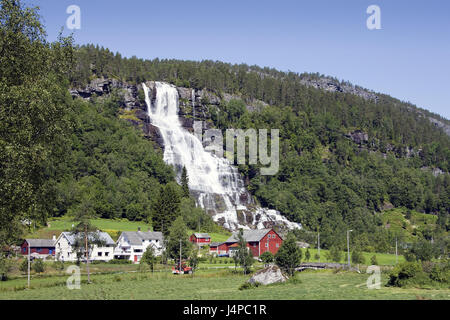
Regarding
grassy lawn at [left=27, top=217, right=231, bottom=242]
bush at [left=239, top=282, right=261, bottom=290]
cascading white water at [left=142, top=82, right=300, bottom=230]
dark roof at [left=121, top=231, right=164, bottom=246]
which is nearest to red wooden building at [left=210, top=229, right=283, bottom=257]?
grassy lawn at [left=27, top=217, right=231, bottom=242]

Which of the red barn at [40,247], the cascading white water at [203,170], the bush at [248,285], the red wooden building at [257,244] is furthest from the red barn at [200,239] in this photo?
the bush at [248,285]

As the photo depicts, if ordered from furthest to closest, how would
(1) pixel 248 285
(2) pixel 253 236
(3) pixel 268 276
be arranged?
(2) pixel 253 236, (3) pixel 268 276, (1) pixel 248 285

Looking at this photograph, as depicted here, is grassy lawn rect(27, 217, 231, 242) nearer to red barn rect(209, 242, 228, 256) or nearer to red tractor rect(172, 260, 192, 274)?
red barn rect(209, 242, 228, 256)

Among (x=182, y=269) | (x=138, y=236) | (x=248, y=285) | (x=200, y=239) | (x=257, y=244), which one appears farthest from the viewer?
(x=200, y=239)

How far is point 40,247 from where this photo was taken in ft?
280

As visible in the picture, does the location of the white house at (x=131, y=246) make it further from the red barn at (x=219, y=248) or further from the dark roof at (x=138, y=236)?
the red barn at (x=219, y=248)

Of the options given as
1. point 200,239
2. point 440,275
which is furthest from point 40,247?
point 440,275

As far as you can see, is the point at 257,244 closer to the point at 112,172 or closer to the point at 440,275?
the point at 112,172

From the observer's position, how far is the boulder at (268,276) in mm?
40794

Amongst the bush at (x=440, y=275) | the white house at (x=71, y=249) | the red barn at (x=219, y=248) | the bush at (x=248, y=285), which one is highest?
the bush at (x=440, y=275)

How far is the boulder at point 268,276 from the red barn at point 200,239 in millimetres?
60402

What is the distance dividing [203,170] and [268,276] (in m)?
118

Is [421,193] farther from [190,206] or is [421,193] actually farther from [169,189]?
[169,189]

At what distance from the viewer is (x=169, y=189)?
104 m
